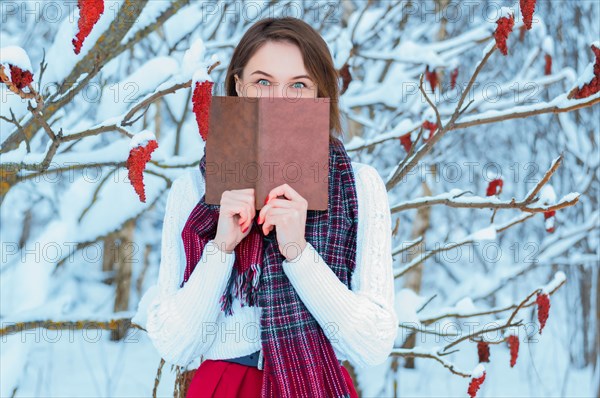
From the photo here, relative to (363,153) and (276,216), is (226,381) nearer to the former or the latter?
(276,216)

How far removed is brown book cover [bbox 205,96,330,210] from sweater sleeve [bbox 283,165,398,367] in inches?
5.7

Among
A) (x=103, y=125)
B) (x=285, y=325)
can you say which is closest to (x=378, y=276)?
(x=285, y=325)

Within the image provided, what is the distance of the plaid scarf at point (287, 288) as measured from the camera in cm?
154

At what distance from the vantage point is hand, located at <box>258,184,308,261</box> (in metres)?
1.46

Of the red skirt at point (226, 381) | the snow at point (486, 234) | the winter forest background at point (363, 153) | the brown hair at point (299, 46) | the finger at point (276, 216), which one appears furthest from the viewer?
the snow at point (486, 234)

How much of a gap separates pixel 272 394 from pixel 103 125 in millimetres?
738

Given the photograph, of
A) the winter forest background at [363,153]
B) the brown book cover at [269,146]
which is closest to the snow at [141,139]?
the winter forest background at [363,153]

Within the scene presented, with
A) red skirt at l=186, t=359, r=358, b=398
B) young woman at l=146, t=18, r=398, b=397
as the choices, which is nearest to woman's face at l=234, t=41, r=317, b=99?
young woman at l=146, t=18, r=398, b=397

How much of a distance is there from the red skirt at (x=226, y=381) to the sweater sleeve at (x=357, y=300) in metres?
0.15


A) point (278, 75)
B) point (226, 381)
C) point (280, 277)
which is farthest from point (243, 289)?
point (278, 75)

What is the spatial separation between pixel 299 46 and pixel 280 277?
1.74 feet

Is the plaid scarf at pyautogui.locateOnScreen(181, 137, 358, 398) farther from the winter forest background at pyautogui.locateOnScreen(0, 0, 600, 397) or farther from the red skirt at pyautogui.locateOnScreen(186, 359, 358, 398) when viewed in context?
the winter forest background at pyautogui.locateOnScreen(0, 0, 600, 397)

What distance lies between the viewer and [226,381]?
1580 mm

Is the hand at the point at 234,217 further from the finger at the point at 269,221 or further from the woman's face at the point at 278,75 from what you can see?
the woman's face at the point at 278,75
